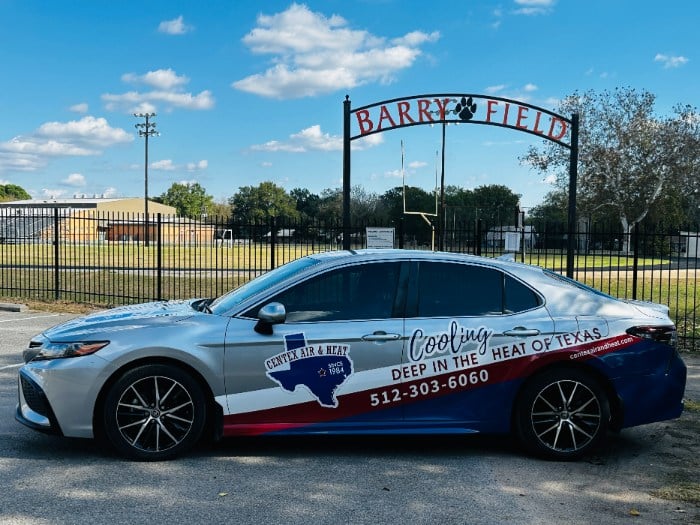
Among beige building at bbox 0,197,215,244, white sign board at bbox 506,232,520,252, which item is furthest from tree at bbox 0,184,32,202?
white sign board at bbox 506,232,520,252

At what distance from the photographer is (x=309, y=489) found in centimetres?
443

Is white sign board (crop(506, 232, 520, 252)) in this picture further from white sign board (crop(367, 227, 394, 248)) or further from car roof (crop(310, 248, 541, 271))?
car roof (crop(310, 248, 541, 271))

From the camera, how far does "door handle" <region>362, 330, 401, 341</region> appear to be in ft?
16.3

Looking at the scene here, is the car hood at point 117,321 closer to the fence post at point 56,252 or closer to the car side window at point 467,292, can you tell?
the car side window at point 467,292

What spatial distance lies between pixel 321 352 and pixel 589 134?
1999 inches

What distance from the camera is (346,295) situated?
5.20 meters

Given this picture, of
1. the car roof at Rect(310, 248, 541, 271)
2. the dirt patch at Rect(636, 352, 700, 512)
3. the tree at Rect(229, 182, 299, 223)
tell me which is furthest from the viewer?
the tree at Rect(229, 182, 299, 223)

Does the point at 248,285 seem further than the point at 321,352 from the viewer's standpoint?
Yes

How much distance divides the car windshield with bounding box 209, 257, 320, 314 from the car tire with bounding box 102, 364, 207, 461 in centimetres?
64

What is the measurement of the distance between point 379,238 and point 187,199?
4603 inches

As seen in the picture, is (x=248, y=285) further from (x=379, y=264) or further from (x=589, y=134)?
(x=589, y=134)

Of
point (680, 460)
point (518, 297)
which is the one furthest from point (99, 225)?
point (680, 460)

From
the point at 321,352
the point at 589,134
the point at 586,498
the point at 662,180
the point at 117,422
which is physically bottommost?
the point at 586,498

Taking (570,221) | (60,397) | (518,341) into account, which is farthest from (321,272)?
(570,221)
